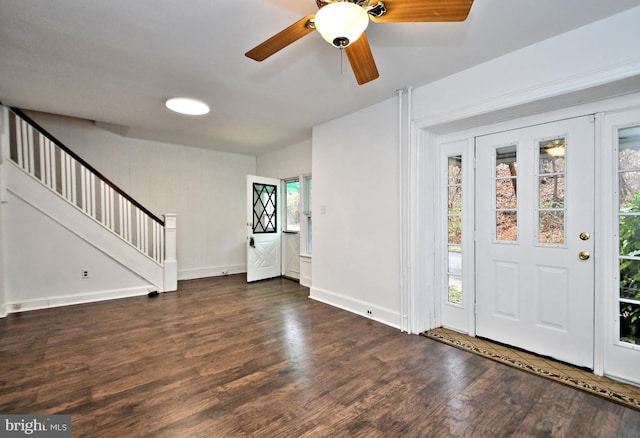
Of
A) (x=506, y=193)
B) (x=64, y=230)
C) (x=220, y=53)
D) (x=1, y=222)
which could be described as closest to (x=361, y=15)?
(x=220, y=53)

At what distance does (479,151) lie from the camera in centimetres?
293

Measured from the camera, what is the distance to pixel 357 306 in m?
3.73

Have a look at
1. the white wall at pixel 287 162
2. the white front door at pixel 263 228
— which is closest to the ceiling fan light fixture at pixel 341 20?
the white wall at pixel 287 162

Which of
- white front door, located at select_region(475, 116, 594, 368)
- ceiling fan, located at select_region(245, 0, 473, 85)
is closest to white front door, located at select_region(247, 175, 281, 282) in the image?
white front door, located at select_region(475, 116, 594, 368)

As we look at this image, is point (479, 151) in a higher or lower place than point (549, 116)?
lower

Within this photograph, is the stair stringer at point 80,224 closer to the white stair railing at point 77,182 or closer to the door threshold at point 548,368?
the white stair railing at point 77,182

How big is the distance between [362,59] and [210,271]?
535cm

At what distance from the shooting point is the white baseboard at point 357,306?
3311mm

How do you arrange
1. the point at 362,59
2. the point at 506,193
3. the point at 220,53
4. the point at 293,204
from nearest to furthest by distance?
the point at 362,59 < the point at 220,53 < the point at 506,193 < the point at 293,204

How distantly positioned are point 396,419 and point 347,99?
3.13 metres

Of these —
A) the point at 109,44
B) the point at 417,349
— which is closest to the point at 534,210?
the point at 417,349

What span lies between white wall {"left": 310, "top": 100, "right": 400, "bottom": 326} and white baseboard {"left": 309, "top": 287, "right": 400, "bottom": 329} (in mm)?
11

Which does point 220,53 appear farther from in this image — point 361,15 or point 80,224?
point 80,224

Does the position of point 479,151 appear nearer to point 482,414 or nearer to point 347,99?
point 347,99
